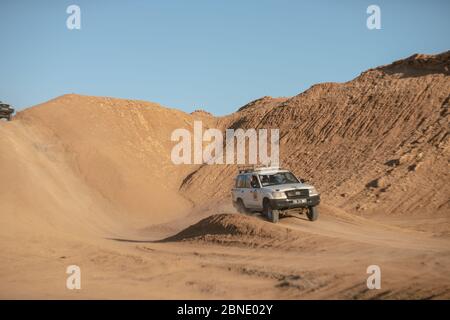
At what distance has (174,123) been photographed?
47906 millimetres

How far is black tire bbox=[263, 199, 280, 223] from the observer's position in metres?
16.2

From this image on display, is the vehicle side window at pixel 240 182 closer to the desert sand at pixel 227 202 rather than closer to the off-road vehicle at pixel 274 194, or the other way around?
the off-road vehicle at pixel 274 194

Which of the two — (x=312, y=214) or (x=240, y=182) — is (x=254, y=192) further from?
(x=312, y=214)

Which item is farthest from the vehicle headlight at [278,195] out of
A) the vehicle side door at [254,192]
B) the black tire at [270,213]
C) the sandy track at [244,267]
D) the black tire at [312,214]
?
the black tire at [312,214]

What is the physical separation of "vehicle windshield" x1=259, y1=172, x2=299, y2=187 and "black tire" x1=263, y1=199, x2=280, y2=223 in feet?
2.86

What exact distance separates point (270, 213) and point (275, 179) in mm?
1523

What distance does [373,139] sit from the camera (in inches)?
1348

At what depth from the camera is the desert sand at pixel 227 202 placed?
988 cm

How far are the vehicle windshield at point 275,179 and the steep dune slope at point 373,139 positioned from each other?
10.6 m

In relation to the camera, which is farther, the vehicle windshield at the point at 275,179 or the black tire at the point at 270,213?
the vehicle windshield at the point at 275,179

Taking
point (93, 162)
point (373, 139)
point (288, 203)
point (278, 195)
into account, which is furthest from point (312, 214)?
point (93, 162)

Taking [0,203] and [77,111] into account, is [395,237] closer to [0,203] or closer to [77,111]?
[0,203]

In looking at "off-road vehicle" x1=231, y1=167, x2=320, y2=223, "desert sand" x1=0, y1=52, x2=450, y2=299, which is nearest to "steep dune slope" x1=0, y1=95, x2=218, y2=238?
"desert sand" x1=0, y1=52, x2=450, y2=299

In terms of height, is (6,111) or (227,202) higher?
(6,111)
